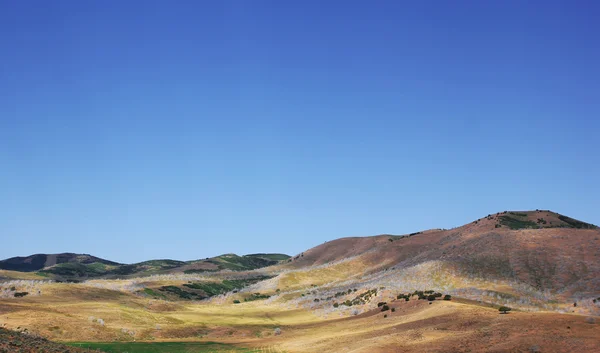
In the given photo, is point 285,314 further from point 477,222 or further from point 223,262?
point 223,262

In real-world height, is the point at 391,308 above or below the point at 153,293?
below

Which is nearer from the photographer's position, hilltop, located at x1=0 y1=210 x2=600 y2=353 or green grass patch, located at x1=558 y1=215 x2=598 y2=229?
hilltop, located at x1=0 y1=210 x2=600 y2=353

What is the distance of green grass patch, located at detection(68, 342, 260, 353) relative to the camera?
125ft

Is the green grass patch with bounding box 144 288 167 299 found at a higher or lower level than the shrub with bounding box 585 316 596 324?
higher

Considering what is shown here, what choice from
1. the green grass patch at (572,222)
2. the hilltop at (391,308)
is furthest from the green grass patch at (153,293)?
the green grass patch at (572,222)

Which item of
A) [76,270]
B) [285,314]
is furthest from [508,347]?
[76,270]

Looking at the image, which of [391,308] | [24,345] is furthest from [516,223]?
[24,345]

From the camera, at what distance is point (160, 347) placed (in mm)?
40406

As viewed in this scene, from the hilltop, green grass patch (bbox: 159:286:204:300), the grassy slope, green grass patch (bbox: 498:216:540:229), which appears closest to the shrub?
the hilltop

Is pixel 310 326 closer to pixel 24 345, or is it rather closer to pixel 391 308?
pixel 391 308

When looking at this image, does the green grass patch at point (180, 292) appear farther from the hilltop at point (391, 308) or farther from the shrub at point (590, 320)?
the shrub at point (590, 320)

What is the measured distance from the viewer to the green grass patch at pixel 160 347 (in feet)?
125

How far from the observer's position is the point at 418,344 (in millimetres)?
32281

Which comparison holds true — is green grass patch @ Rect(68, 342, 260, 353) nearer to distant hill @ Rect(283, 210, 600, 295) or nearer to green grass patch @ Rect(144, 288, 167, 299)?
green grass patch @ Rect(144, 288, 167, 299)
